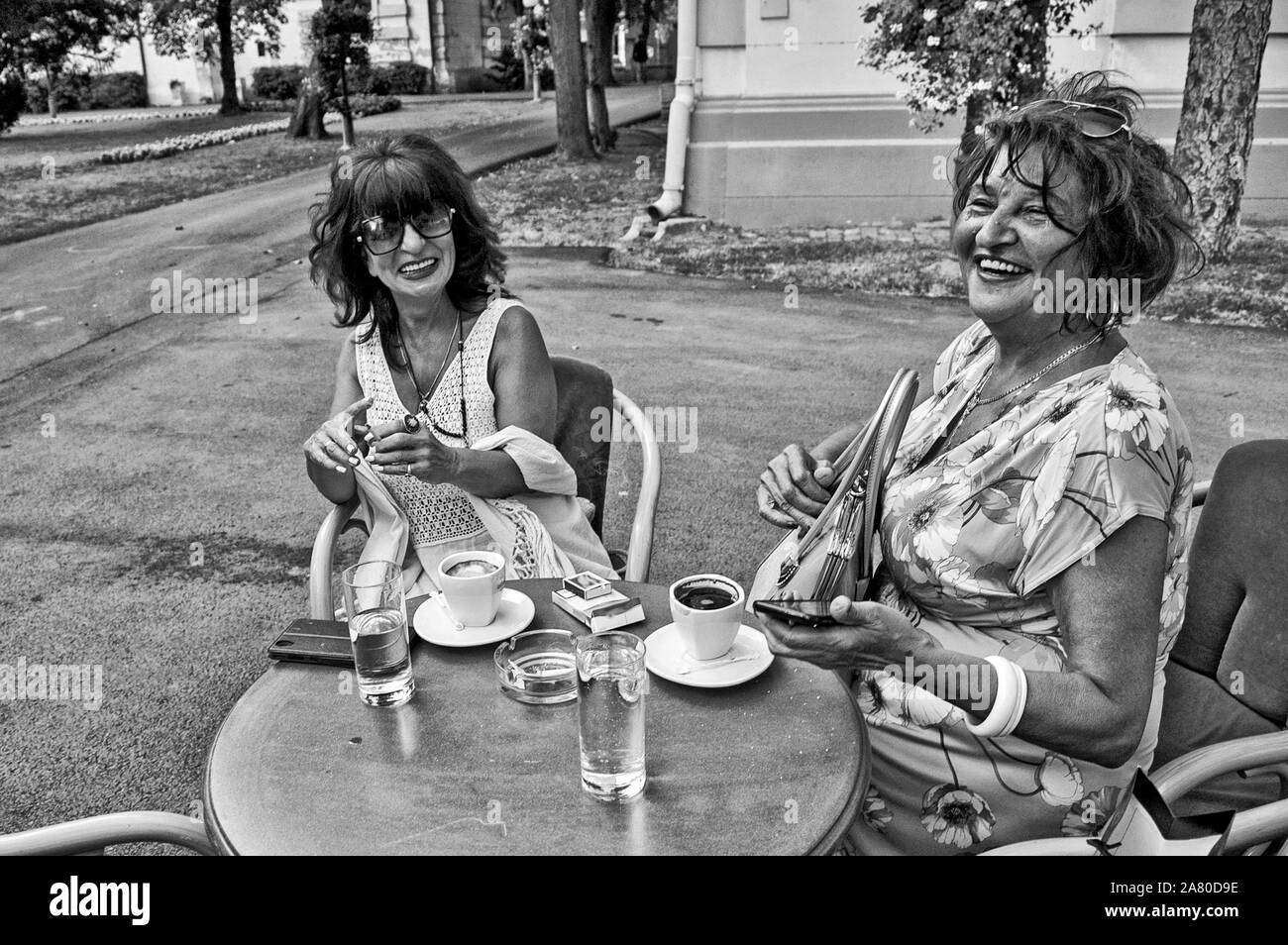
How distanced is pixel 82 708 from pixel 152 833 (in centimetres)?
198

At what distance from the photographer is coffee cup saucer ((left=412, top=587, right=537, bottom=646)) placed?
1.96 meters

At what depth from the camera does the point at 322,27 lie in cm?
1880

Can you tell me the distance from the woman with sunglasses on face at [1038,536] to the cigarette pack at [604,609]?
0.45 metres

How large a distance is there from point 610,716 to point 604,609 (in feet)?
1.76

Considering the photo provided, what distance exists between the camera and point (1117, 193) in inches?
74.2

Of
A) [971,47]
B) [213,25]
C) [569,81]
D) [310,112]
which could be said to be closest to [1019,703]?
[971,47]

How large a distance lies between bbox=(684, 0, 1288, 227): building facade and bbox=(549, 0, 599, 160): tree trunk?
15.5 feet

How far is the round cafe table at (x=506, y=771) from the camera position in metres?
1.49

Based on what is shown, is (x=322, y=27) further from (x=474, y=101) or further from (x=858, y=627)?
(x=858, y=627)

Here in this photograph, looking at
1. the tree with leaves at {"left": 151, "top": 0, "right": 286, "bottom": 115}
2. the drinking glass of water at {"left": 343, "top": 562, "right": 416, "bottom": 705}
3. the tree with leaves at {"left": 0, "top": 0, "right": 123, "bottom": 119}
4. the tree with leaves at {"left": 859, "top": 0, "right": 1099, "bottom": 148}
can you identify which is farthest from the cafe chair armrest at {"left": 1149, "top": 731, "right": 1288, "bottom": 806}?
the tree with leaves at {"left": 151, "top": 0, "right": 286, "bottom": 115}

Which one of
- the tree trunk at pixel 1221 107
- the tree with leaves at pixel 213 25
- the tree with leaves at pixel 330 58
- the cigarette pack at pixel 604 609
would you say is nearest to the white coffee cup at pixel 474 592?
the cigarette pack at pixel 604 609

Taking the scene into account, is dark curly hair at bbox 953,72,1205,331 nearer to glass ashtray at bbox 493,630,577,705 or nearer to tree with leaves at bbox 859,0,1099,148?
glass ashtray at bbox 493,630,577,705

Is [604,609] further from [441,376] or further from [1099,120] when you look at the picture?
[1099,120]

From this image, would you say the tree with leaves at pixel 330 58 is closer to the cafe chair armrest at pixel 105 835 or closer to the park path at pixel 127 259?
the park path at pixel 127 259
